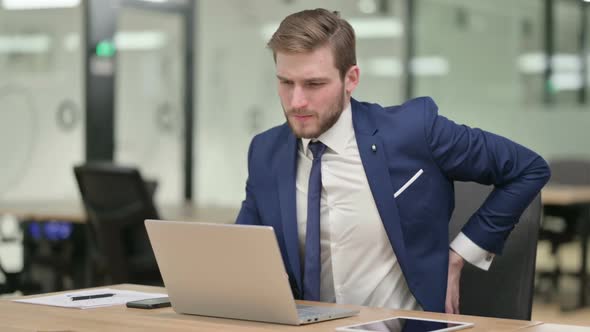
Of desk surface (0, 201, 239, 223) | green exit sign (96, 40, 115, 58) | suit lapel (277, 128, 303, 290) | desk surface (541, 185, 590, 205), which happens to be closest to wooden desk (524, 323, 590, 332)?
suit lapel (277, 128, 303, 290)

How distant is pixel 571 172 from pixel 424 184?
15.9ft

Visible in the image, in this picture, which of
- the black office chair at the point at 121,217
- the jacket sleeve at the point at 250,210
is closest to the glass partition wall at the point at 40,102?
the black office chair at the point at 121,217

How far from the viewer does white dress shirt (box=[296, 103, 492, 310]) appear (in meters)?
2.52

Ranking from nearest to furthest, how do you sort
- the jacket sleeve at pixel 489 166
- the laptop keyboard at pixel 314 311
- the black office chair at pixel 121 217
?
the laptop keyboard at pixel 314 311 → the jacket sleeve at pixel 489 166 → the black office chair at pixel 121 217

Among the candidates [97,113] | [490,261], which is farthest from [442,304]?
[97,113]

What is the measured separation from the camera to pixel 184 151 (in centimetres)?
798

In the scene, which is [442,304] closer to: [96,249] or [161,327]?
[161,327]

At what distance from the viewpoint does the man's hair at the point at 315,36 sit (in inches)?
95.7

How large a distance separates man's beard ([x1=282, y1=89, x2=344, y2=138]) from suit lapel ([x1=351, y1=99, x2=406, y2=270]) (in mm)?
91

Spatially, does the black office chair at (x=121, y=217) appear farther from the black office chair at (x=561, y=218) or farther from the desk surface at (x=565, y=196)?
the black office chair at (x=561, y=218)

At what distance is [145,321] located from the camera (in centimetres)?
208

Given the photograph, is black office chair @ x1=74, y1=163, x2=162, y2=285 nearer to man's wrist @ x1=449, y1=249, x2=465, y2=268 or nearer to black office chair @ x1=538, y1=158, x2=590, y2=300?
man's wrist @ x1=449, y1=249, x2=465, y2=268

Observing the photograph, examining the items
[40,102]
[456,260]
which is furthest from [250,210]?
[40,102]

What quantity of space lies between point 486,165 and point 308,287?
517 mm
